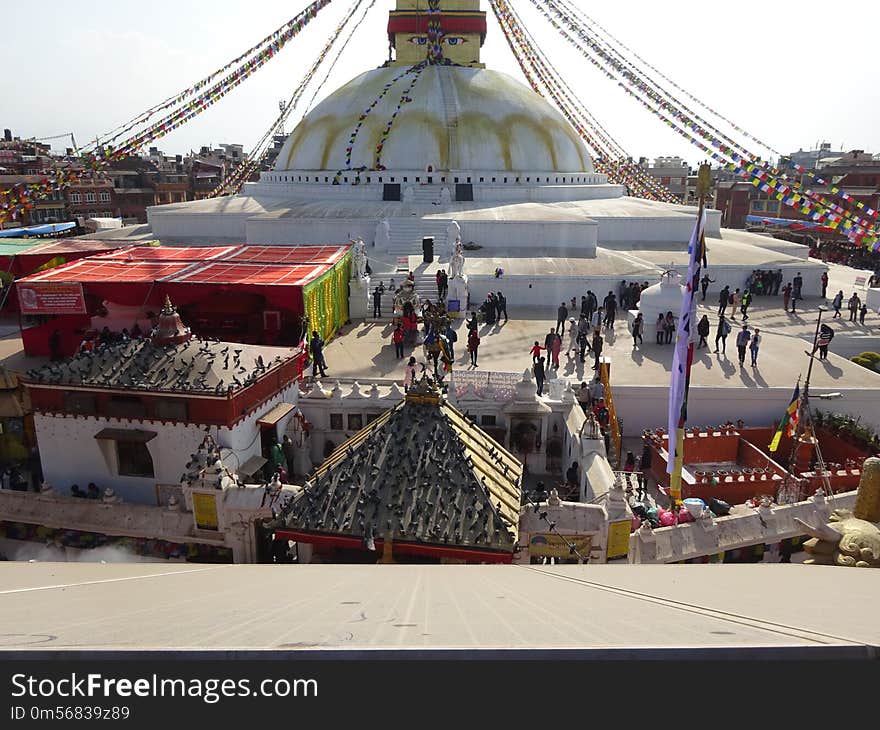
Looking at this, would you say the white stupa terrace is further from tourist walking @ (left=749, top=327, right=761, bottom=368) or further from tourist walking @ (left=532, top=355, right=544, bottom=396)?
tourist walking @ (left=532, top=355, right=544, bottom=396)

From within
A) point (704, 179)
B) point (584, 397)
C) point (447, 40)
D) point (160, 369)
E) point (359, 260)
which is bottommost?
point (584, 397)

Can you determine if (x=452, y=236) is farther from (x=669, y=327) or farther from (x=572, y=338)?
(x=669, y=327)

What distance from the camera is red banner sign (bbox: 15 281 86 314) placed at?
38.5 ft

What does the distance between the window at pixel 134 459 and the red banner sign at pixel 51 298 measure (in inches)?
212

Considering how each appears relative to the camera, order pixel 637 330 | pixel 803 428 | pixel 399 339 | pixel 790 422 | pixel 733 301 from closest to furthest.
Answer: pixel 790 422 → pixel 803 428 → pixel 399 339 → pixel 637 330 → pixel 733 301

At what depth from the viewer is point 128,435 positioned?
752 centimetres

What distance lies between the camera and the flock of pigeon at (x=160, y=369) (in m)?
7.53

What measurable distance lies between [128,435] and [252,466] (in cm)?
143

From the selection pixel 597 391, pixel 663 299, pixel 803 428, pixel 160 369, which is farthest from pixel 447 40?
pixel 160 369

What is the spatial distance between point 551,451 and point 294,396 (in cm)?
354

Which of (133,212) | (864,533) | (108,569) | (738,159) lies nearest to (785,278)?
(738,159)

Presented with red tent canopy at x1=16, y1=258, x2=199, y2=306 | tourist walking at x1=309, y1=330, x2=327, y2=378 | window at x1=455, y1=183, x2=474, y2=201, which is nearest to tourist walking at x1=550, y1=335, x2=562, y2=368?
tourist walking at x1=309, y1=330, x2=327, y2=378

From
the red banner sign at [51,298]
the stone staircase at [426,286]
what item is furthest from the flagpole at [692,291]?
the red banner sign at [51,298]

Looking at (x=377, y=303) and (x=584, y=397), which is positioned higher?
(x=377, y=303)
